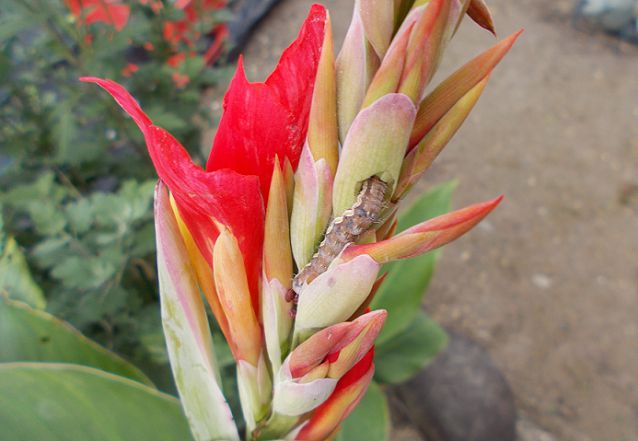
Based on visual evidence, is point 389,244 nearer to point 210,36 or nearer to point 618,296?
point 618,296

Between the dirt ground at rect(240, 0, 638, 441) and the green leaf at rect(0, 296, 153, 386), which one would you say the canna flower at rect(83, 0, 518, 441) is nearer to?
the green leaf at rect(0, 296, 153, 386)

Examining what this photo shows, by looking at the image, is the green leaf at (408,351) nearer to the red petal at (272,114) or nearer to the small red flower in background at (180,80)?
the small red flower in background at (180,80)

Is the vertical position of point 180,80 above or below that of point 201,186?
below

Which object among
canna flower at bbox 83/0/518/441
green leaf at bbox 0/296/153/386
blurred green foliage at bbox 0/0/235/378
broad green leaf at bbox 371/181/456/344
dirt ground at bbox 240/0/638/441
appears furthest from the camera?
dirt ground at bbox 240/0/638/441

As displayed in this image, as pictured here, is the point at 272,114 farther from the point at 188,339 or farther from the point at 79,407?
the point at 79,407

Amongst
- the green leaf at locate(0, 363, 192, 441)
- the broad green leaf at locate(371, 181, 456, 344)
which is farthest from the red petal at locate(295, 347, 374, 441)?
the broad green leaf at locate(371, 181, 456, 344)

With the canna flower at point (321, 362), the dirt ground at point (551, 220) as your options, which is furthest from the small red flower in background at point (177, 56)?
the dirt ground at point (551, 220)

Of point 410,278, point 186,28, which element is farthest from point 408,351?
point 186,28
